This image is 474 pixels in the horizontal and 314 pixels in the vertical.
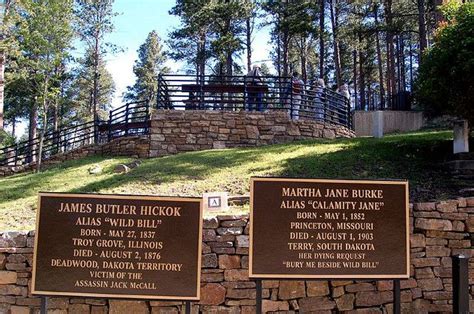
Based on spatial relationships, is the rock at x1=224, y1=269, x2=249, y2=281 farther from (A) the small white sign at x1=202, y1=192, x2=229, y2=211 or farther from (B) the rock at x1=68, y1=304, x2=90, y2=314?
(B) the rock at x1=68, y1=304, x2=90, y2=314

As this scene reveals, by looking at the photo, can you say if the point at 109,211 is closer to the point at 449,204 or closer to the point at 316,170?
the point at 449,204

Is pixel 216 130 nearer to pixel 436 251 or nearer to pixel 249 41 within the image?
pixel 436 251

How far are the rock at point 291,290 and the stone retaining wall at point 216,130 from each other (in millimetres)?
7579

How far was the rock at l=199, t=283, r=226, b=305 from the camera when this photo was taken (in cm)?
561

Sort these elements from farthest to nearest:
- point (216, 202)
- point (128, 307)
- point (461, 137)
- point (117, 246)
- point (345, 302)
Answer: point (461, 137) → point (216, 202) → point (345, 302) → point (128, 307) → point (117, 246)

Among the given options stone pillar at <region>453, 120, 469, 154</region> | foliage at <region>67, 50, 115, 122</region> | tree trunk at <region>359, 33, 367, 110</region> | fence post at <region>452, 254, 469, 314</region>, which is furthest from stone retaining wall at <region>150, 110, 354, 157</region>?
foliage at <region>67, 50, 115, 122</region>

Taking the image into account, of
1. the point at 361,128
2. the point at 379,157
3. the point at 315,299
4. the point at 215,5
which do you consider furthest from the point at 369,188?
the point at 215,5

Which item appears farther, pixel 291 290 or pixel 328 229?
pixel 291 290

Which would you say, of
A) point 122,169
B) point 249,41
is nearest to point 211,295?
point 122,169

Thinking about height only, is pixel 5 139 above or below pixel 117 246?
above

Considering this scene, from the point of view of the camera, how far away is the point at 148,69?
139 ft

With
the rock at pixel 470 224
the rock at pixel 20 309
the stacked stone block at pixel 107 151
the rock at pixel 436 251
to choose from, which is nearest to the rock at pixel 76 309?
the rock at pixel 20 309

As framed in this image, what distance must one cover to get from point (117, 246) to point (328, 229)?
6.44 feet

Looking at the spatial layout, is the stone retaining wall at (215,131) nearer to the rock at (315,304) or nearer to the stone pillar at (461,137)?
the stone pillar at (461,137)
